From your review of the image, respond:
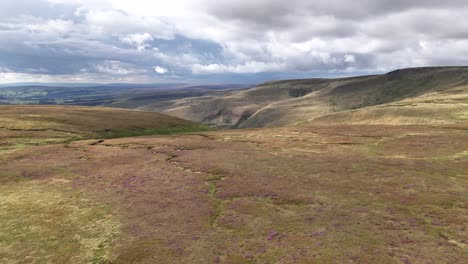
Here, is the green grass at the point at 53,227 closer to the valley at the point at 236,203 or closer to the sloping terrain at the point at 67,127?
the valley at the point at 236,203

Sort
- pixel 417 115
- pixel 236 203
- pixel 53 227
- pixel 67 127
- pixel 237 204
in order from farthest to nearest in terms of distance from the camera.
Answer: pixel 417 115 < pixel 67 127 < pixel 236 203 < pixel 237 204 < pixel 53 227

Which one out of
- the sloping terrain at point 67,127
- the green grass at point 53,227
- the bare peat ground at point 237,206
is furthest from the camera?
the sloping terrain at point 67,127

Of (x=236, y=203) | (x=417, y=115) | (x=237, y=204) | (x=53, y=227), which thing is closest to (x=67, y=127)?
(x=53, y=227)

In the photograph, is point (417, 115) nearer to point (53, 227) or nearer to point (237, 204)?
point (237, 204)

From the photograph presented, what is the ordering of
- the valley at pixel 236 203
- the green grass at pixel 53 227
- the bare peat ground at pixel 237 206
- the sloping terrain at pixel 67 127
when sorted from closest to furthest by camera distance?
the green grass at pixel 53 227 → the bare peat ground at pixel 237 206 → the valley at pixel 236 203 → the sloping terrain at pixel 67 127

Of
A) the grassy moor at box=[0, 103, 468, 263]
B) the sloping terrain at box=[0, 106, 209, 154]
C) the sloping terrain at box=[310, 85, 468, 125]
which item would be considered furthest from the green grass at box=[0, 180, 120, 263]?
the sloping terrain at box=[310, 85, 468, 125]

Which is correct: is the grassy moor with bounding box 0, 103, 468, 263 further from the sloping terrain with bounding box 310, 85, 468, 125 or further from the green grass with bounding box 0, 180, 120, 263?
the sloping terrain with bounding box 310, 85, 468, 125

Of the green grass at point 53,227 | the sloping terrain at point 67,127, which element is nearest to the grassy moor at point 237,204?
the green grass at point 53,227
